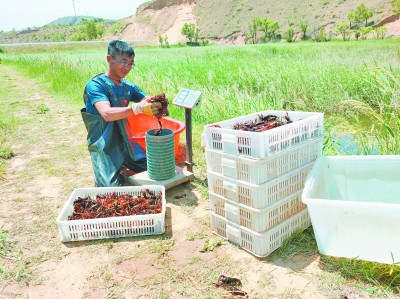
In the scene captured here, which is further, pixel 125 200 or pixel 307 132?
pixel 125 200

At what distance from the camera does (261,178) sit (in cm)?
190

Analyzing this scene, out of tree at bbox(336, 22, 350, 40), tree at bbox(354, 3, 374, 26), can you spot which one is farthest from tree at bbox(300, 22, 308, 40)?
tree at bbox(354, 3, 374, 26)

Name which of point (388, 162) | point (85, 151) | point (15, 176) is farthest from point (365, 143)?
point (15, 176)

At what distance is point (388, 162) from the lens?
6.78ft

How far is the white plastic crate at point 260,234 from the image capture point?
6.61ft

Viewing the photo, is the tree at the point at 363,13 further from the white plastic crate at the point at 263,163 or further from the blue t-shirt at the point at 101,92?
the white plastic crate at the point at 263,163

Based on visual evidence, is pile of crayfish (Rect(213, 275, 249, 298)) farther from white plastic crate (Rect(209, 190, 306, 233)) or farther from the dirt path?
white plastic crate (Rect(209, 190, 306, 233))

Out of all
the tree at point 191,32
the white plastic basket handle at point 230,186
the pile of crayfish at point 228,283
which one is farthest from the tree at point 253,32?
the pile of crayfish at point 228,283

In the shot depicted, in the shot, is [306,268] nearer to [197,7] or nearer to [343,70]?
[343,70]

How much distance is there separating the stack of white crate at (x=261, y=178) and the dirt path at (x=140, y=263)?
17cm

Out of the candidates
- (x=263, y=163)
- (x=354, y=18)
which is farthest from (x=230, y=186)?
(x=354, y=18)

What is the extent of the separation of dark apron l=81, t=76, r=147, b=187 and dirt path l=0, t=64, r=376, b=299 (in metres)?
0.46

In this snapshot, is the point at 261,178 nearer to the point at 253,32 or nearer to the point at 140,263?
the point at 140,263

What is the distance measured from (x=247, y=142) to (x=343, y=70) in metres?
5.29
